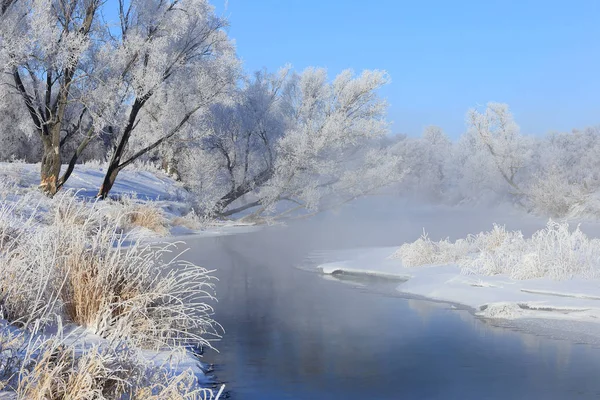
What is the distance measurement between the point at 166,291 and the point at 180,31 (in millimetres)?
14659

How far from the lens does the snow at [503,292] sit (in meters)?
7.61

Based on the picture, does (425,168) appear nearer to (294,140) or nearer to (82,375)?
(294,140)

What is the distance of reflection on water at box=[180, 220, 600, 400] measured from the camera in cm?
513

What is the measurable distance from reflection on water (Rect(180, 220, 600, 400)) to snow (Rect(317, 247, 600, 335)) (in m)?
0.38

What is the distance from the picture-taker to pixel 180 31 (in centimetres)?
1895

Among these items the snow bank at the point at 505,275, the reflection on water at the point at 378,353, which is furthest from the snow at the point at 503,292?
the reflection on water at the point at 378,353

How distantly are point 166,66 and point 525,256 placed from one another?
12766 millimetres

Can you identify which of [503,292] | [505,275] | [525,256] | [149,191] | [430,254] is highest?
[149,191]

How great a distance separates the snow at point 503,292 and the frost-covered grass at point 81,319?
358 cm

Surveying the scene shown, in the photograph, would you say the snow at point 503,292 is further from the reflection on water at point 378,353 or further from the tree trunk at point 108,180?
the tree trunk at point 108,180

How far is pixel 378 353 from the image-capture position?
6.18m

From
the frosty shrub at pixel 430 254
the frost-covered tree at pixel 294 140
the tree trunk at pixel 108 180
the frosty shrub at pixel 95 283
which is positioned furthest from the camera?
the frost-covered tree at pixel 294 140

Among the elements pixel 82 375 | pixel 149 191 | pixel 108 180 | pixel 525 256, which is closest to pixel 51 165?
pixel 108 180

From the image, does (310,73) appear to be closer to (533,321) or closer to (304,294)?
(304,294)
